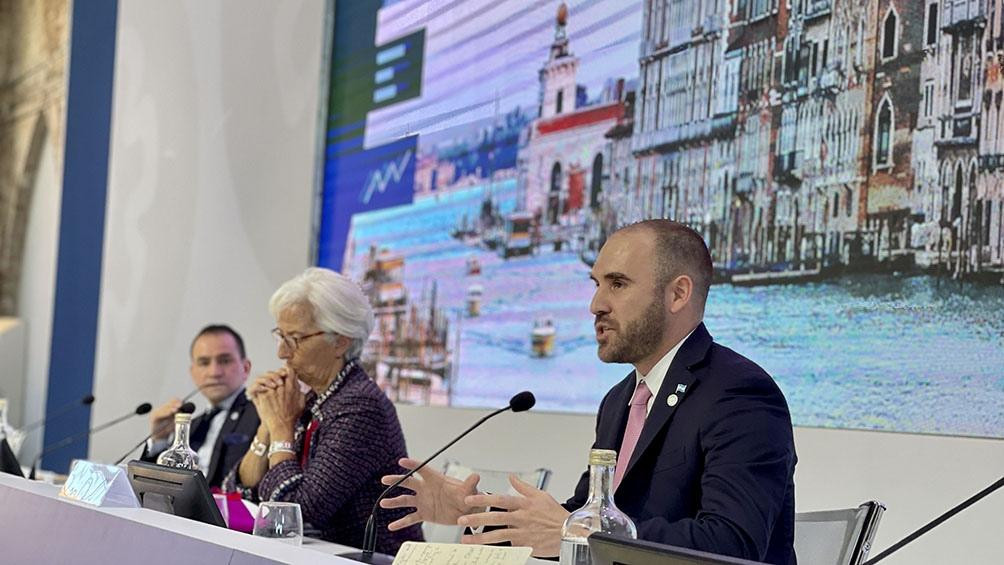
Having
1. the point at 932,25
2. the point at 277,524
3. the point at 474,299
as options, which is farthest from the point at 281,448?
the point at 932,25

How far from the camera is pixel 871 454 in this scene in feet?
10.1

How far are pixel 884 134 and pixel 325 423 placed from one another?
4.98ft

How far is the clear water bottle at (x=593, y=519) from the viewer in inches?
62.9

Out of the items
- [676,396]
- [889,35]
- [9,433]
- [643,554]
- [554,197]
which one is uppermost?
[889,35]

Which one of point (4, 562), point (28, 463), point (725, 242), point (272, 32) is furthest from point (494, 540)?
point (28, 463)

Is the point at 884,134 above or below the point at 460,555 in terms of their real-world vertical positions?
above

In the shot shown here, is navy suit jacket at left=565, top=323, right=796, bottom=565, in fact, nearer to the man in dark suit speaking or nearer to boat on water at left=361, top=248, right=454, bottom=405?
the man in dark suit speaking

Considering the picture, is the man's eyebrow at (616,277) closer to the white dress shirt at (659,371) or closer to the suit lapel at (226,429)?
the white dress shirt at (659,371)

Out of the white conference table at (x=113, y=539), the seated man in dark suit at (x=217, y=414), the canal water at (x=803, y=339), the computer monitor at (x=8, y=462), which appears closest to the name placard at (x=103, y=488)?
the white conference table at (x=113, y=539)

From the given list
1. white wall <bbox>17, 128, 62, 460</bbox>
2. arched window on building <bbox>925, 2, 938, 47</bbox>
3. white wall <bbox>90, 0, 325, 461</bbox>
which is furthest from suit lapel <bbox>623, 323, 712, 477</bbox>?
white wall <bbox>17, 128, 62, 460</bbox>

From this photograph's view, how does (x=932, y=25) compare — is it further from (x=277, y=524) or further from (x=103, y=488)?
(x=103, y=488)

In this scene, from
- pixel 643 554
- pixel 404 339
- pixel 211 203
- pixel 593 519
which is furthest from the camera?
pixel 211 203

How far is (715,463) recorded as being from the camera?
6.91 feet

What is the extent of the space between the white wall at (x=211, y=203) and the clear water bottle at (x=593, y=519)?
2.29 m
